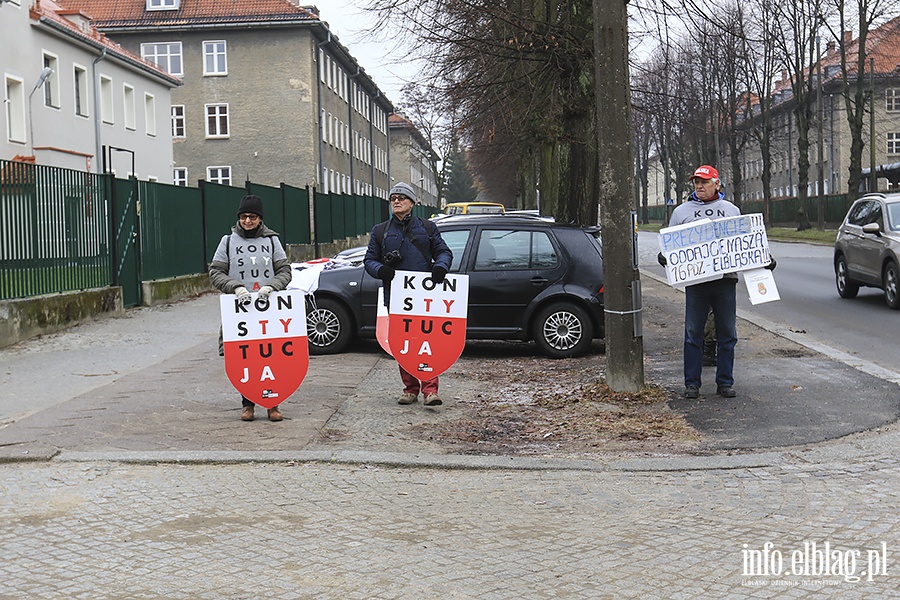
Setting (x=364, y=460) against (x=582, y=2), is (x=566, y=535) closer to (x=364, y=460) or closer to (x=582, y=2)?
(x=364, y=460)

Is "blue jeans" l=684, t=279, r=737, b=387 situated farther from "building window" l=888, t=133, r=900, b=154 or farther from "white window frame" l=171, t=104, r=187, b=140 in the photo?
"building window" l=888, t=133, r=900, b=154

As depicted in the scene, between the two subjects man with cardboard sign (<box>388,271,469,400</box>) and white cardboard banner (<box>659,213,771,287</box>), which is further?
man with cardboard sign (<box>388,271,469,400</box>)

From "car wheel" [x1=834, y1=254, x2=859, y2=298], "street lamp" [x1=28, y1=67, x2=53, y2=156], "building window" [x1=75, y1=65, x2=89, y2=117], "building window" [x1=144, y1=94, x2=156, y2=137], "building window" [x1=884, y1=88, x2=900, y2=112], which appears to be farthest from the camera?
"building window" [x1=884, y1=88, x2=900, y2=112]

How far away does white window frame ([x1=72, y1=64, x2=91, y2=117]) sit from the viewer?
122ft

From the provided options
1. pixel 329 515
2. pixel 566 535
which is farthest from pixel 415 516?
pixel 566 535

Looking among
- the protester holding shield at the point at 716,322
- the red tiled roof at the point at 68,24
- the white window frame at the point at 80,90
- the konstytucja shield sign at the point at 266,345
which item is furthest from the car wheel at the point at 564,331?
the white window frame at the point at 80,90

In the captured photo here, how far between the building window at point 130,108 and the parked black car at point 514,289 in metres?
32.2

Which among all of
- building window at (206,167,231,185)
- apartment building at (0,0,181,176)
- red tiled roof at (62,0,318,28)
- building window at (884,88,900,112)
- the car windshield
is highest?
red tiled roof at (62,0,318,28)

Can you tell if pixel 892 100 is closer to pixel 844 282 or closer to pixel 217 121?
pixel 217 121

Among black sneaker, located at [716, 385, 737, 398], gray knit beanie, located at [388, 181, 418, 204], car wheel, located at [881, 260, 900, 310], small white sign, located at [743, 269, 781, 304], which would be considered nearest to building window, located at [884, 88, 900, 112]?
car wheel, located at [881, 260, 900, 310]

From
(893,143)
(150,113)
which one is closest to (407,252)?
(150,113)

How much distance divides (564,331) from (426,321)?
336cm

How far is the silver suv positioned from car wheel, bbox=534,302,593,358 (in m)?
6.93

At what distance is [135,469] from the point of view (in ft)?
22.5
